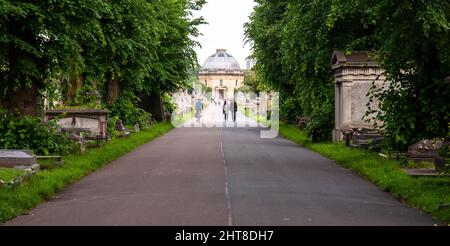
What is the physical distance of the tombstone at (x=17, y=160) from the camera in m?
16.8

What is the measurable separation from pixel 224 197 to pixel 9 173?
4351mm

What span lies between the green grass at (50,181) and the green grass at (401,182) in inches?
249

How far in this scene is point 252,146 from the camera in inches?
1191

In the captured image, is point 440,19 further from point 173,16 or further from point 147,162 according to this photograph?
point 173,16

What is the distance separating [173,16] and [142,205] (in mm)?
35868

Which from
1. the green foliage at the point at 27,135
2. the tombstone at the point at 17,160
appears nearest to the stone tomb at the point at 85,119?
the green foliage at the point at 27,135

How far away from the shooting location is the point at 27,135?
20500 millimetres

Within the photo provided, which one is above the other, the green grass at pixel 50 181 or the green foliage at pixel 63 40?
the green foliage at pixel 63 40

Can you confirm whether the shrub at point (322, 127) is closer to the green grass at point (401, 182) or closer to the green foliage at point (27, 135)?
the green grass at point (401, 182)

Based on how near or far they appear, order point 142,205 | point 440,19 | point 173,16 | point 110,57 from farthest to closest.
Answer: point 173,16, point 110,57, point 440,19, point 142,205

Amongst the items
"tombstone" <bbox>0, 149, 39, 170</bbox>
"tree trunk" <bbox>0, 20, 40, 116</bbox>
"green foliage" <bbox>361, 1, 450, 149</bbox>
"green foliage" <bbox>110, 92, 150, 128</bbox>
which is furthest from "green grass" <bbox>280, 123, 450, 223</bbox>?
"green foliage" <bbox>110, 92, 150, 128</bbox>

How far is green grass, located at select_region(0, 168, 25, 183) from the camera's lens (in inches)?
584

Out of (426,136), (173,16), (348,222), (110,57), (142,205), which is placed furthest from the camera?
(173,16)
